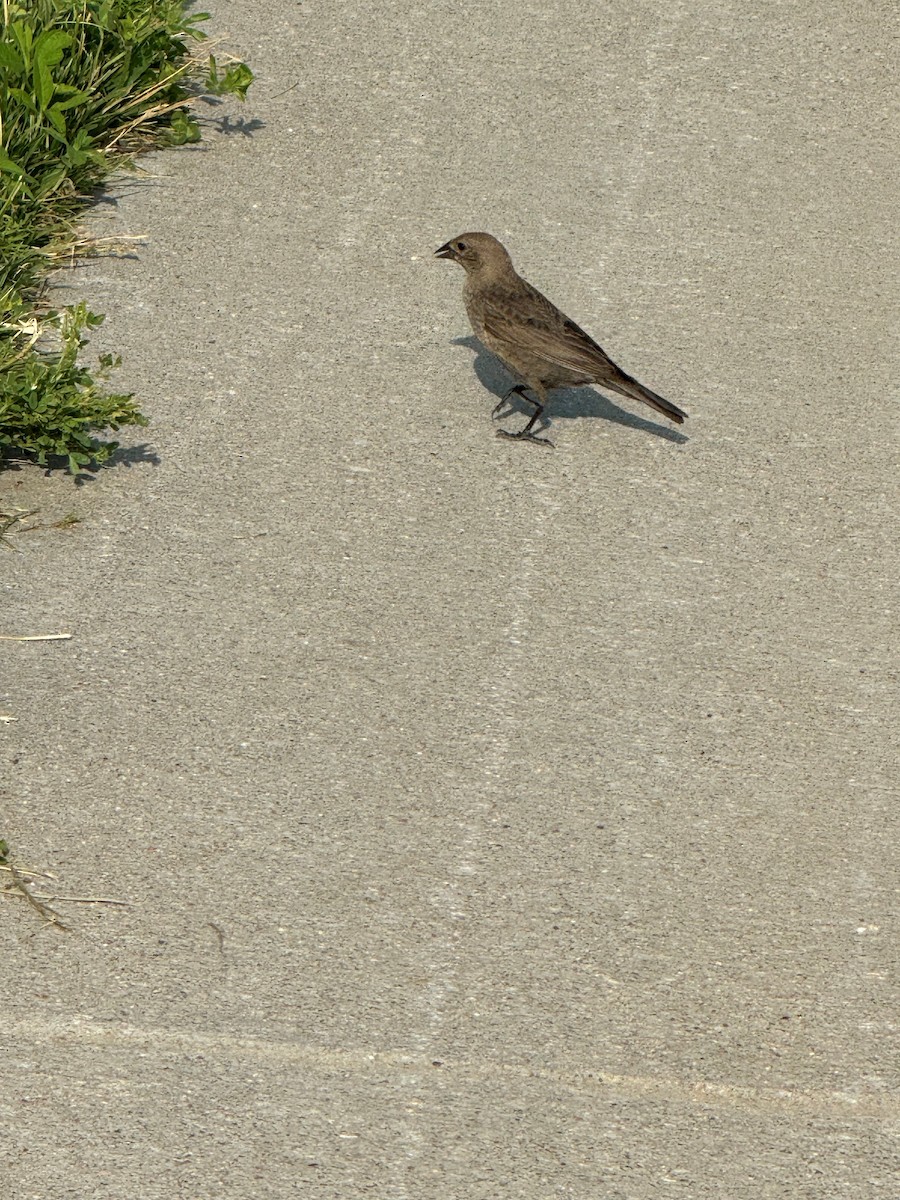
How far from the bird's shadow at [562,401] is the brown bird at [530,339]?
10cm

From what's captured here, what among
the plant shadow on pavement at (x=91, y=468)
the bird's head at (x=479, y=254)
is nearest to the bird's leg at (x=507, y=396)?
the bird's head at (x=479, y=254)

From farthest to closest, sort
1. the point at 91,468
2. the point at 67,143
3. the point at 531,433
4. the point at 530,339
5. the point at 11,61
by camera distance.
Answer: the point at 67,143 → the point at 11,61 → the point at 531,433 → the point at 530,339 → the point at 91,468

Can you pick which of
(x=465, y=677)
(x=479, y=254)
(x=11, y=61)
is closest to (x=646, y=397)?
(x=479, y=254)

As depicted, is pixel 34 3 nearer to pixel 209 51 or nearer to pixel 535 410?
pixel 209 51

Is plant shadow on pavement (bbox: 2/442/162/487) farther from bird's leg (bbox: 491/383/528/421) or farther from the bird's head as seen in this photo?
the bird's head

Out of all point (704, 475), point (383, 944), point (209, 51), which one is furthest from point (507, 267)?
point (383, 944)

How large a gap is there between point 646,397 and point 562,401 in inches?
29.4

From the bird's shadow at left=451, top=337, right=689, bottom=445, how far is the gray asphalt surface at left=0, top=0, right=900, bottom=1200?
0.10 ft

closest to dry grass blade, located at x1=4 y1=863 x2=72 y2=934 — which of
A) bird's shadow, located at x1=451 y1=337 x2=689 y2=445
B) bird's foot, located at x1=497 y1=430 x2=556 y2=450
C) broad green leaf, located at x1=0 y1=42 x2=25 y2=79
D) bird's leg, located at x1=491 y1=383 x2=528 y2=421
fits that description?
bird's foot, located at x1=497 y1=430 x2=556 y2=450

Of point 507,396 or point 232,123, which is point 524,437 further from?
point 232,123

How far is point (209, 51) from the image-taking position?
29.4 feet

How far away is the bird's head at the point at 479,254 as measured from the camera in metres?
7.09

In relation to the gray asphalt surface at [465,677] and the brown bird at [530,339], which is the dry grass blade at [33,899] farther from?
the brown bird at [530,339]

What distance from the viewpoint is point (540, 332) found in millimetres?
6816
